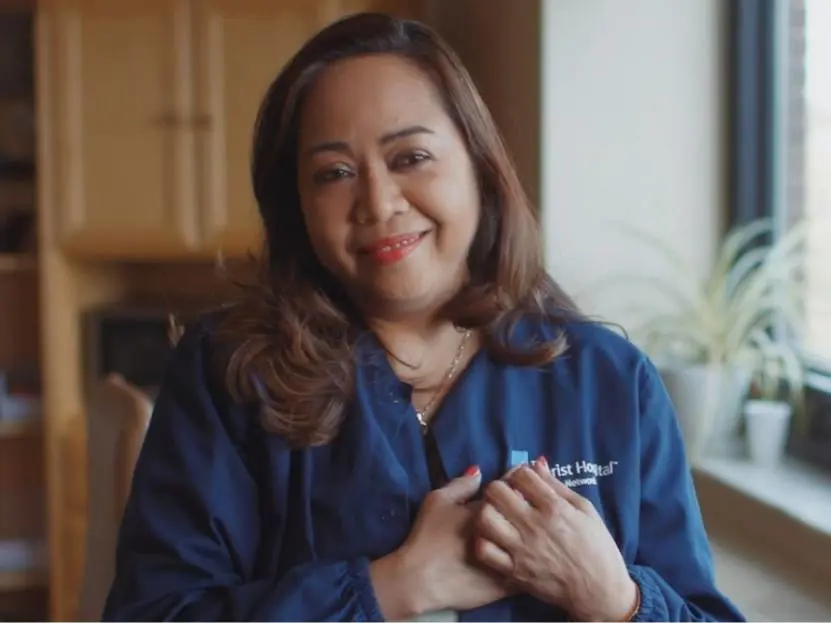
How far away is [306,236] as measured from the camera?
1.22 m

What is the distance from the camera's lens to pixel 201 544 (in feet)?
3.51

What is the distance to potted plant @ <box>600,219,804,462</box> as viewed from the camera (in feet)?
6.91

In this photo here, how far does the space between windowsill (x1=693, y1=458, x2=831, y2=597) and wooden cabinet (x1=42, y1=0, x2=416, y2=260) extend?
132cm

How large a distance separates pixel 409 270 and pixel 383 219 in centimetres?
6

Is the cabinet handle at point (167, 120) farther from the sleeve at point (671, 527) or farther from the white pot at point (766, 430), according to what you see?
the sleeve at point (671, 527)

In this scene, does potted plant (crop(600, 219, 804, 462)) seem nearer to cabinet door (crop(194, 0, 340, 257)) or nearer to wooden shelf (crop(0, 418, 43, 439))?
cabinet door (crop(194, 0, 340, 257))

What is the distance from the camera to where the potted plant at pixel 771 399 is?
2.04m

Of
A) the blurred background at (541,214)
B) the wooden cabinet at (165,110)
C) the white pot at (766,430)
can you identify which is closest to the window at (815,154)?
the blurred background at (541,214)

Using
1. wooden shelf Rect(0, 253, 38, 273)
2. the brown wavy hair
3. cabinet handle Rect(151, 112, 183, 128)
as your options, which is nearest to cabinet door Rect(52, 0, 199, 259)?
cabinet handle Rect(151, 112, 183, 128)

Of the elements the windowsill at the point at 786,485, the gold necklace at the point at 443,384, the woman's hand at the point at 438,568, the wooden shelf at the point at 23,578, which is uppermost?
the gold necklace at the point at 443,384

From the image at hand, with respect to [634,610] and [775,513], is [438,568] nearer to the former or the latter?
[634,610]

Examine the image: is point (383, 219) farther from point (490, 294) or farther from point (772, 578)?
→ point (772, 578)

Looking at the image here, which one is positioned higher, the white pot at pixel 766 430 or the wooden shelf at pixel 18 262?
the wooden shelf at pixel 18 262

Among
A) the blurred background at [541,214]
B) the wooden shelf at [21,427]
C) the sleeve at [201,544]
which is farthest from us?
the wooden shelf at [21,427]
